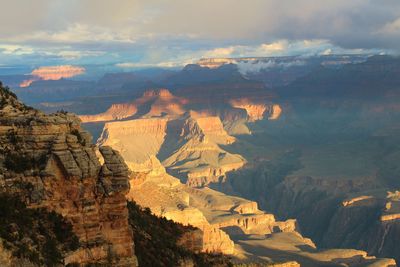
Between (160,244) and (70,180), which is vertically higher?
(70,180)

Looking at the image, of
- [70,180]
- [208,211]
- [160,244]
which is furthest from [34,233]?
[208,211]

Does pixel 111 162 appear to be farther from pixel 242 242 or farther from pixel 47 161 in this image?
pixel 242 242

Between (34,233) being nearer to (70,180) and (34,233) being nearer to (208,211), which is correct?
(70,180)

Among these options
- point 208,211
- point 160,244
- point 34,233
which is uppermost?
point 34,233

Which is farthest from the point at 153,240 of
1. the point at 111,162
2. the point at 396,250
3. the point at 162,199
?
the point at 396,250

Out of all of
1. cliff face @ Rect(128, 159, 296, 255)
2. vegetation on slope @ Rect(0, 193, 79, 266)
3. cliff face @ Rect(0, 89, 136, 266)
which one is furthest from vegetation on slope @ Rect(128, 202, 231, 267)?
cliff face @ Rect(128, 159, 296, 255)

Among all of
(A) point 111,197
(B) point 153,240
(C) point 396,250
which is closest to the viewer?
(A) point 111,197
